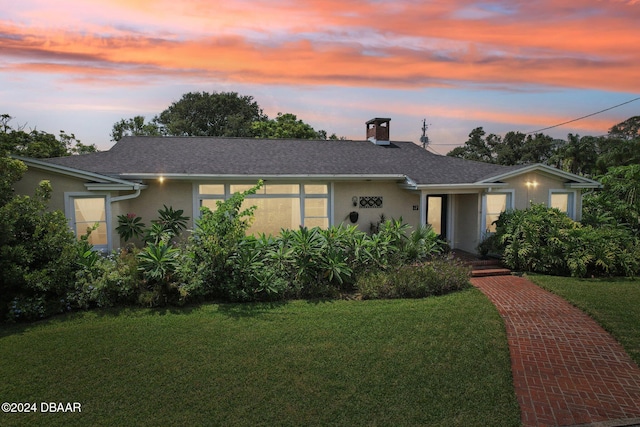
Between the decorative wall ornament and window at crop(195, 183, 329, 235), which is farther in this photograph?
the decorative wall ornament

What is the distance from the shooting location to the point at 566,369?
5.34 m

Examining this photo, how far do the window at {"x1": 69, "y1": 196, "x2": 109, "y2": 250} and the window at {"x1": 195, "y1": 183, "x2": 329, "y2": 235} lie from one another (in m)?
3.93

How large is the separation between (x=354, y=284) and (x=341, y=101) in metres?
11.4

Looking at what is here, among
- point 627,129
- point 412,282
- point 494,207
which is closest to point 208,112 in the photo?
point 494,207

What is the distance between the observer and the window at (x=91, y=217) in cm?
988

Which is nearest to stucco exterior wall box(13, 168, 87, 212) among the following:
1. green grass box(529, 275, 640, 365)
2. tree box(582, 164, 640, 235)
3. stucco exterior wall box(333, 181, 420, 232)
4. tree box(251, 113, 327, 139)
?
stucco exterior wall box(333, 181, 420, 232)

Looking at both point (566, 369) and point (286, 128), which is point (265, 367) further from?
point (286, 128)

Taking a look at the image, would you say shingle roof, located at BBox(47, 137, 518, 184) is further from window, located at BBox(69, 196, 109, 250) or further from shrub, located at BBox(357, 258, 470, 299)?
shrub, located at BBox(357, 258, 470, 299)

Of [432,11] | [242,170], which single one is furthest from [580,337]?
[242,170]

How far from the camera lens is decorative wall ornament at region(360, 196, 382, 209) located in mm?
12547

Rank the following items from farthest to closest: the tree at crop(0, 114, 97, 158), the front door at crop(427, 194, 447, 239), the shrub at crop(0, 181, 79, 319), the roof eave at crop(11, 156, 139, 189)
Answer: the tree at crop(0, 114, 97, 158) < the front door at crop(427, 194, 447, 239) < the roof eave at crop(11, 156, 139, 189) < the shrub at crop(0, 181, 79, 319)

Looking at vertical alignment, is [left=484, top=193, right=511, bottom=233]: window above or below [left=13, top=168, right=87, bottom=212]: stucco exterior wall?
below

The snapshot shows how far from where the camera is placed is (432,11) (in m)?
9.20

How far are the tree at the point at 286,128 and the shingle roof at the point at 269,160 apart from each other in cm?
1516
